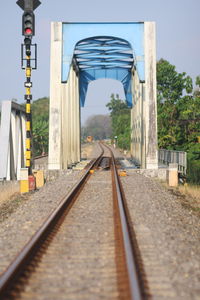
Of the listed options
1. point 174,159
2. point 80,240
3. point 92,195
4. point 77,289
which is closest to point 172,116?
point 174,159

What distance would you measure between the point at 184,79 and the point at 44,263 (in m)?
27.3

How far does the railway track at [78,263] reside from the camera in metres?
3.92

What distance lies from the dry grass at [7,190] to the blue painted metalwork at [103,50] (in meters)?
7.15

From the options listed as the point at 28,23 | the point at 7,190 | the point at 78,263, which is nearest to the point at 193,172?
the point at 7,190

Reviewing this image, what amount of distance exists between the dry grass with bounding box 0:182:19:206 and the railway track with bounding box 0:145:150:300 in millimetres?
5081

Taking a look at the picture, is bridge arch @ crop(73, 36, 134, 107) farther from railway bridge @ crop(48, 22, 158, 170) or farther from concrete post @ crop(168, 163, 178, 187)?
concrete post @ crop(168, 163, 178, 187)

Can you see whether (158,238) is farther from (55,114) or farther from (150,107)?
(55,114)

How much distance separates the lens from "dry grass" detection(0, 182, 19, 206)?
1260 cm

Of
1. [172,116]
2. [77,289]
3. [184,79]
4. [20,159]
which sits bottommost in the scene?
[77,289]

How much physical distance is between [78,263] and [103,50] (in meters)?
21.9

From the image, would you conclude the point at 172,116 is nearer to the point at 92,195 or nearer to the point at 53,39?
the point at 53,39

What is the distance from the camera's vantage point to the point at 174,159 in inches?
816

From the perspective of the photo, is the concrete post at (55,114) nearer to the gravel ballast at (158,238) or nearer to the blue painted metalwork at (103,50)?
the blue painted metalwork at (103,50)

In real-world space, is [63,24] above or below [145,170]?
above
